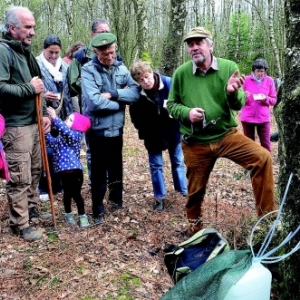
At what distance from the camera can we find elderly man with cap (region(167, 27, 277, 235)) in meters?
3.65

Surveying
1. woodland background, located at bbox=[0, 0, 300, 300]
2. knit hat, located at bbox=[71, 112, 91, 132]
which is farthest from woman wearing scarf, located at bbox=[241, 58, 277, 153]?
knit hat, located at bbox=[71, 112, 91, 132]

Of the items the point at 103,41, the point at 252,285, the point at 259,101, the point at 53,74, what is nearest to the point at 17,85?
the point at 103,41

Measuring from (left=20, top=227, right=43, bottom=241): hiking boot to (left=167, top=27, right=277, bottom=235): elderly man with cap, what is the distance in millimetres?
1791

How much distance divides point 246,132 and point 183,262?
456 centimetres

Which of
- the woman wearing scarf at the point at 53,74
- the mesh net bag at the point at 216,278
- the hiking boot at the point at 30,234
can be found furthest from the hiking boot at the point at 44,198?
the mesh net bag at the point at 216,278

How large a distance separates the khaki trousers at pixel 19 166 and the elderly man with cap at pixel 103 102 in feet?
2.30

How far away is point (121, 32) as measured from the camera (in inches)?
567

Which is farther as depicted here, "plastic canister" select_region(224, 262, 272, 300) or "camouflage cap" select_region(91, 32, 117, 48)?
"camouflage cap" select_region(91, 32, 117, 48)

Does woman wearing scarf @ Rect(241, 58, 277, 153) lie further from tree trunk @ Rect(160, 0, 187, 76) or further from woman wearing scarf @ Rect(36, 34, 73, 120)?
woman wearing scarf @ Rect(36, 34, 73, 120)

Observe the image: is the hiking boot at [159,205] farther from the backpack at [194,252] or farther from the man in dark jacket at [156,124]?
the backpack at [194,252]

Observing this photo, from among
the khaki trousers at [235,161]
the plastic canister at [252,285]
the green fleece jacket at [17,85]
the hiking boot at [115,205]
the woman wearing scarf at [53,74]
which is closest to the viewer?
the plastic canister at [252,285]

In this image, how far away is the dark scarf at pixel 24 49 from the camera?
4051 millimetres

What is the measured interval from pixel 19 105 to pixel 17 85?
247 millimetres

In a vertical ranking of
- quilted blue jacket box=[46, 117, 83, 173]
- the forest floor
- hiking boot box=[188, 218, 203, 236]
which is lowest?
the forest floor
